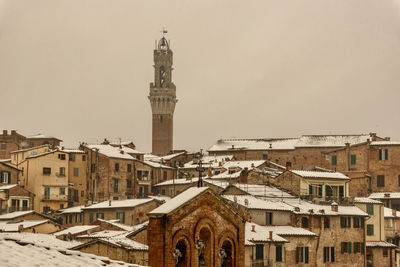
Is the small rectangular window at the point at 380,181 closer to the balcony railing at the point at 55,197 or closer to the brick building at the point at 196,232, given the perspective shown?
the balcony railing at the point at 55,197

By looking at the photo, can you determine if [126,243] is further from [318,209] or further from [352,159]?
[352,159]

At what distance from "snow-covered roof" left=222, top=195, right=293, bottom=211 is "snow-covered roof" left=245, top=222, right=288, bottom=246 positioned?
209 cm

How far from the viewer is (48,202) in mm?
92312

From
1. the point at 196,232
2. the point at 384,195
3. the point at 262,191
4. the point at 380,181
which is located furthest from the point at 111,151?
the point at 196,232

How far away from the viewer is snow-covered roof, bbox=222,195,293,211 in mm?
62931

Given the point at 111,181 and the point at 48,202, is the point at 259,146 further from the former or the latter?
the point at 48,202

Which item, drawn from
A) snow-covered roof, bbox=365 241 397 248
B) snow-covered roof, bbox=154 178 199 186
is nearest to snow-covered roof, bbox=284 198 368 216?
snow-covered roof, bbox=365 241 397 248

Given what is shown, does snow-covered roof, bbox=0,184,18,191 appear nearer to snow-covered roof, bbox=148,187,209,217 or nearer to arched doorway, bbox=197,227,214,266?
→ snow-covered roof, bbox=148,187,209,217

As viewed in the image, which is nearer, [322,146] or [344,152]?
[344,152]

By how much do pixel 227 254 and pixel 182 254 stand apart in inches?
84.4

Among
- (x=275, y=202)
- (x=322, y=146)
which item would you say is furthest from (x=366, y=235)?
(x=322, y=146)

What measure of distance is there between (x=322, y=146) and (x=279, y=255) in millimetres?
48461

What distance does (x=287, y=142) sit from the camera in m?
111

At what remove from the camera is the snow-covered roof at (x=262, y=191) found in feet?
234
